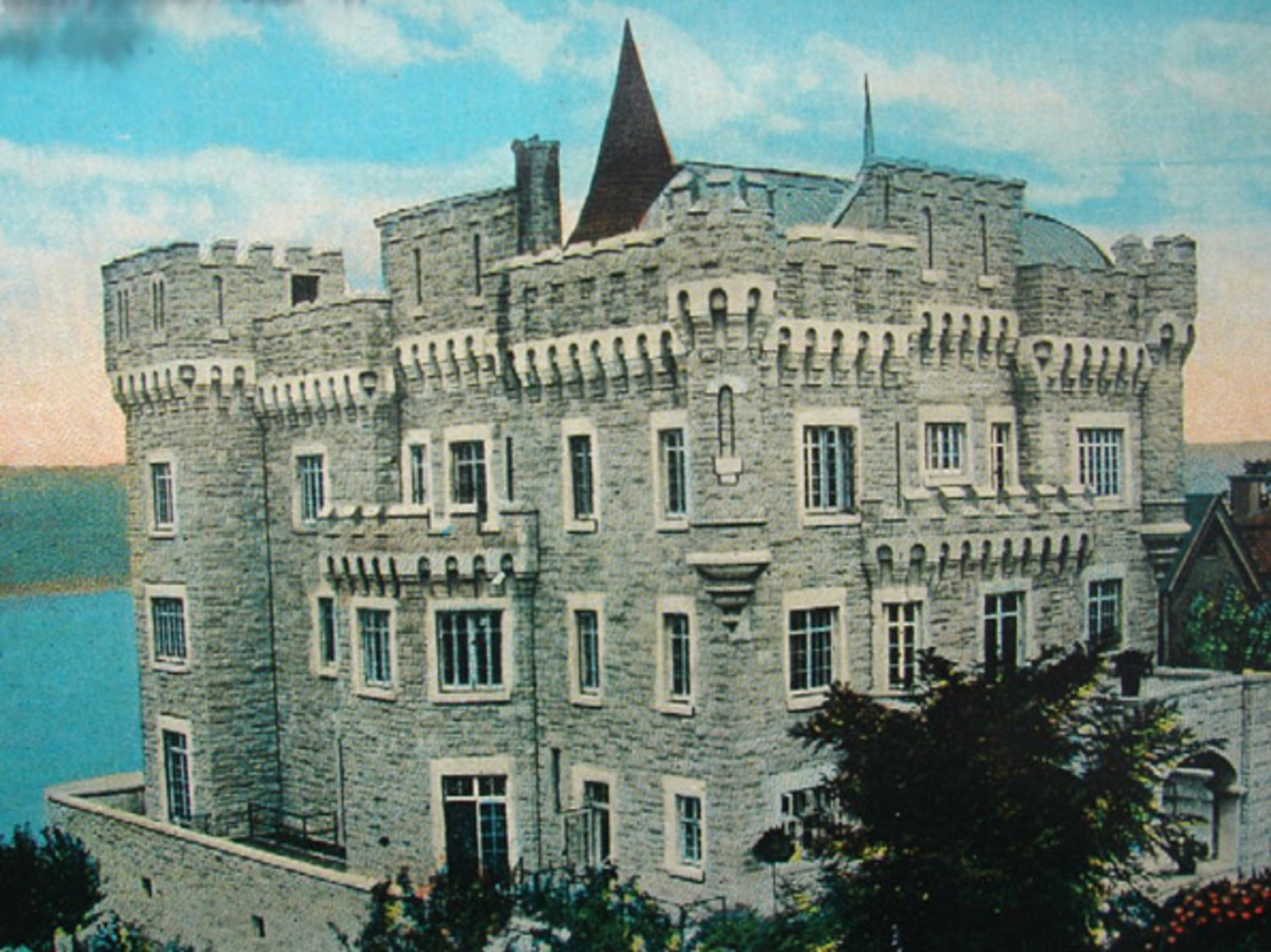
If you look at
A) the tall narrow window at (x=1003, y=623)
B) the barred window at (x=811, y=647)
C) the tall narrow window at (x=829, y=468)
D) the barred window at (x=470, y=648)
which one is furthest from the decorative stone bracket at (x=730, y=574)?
the tall narrow window at (x=1003, y=623)

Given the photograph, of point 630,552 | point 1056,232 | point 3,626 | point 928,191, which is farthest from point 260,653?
point 3,626

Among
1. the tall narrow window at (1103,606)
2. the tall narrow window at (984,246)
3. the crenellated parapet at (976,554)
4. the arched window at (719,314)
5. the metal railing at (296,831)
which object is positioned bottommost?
the metal railing at (296,831)

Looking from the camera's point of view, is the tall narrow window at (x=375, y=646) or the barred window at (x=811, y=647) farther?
the tall narrow window at (x=375, y=646)

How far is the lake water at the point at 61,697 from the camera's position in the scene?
53562mm

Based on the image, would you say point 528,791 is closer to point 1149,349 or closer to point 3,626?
point 1149,349

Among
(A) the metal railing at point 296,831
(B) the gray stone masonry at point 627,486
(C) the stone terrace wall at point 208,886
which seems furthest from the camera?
(A) the metal railing at point 296,831

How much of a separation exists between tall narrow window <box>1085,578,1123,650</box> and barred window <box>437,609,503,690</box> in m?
12.1

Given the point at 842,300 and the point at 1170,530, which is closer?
the point at 842,300

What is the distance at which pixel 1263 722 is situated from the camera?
32281 mm

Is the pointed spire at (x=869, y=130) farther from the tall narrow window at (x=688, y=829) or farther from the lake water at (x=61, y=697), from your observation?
the lake water at (x=61, y=697)

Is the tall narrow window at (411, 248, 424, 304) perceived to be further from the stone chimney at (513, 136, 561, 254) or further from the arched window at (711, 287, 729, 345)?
the arched window at (711, 287, 729, 345)

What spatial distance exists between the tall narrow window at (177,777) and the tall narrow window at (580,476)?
42.2 ft

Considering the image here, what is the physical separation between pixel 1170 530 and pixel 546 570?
1381cm

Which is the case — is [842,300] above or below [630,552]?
above
